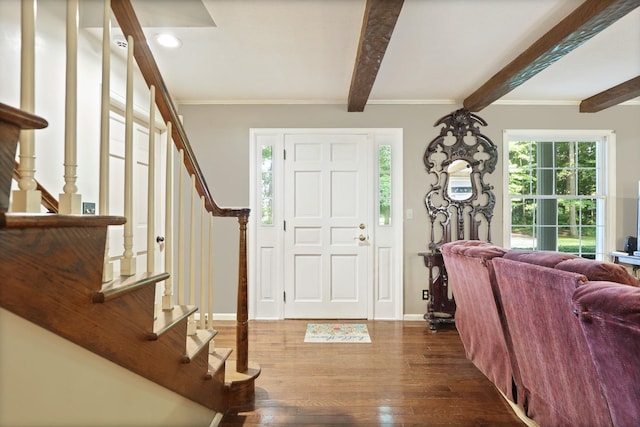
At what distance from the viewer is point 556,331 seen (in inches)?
56.7

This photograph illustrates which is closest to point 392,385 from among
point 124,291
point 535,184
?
point 124,291

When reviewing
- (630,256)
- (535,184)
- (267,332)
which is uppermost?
(535,184)

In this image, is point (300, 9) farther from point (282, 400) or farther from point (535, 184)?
point (535, 184)

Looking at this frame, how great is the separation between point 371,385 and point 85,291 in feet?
6.47

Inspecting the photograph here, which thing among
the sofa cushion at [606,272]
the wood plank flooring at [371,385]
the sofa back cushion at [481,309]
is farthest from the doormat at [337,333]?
the sofa cushion at [606,272]

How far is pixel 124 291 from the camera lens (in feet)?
3.21

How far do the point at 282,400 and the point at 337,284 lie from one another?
1.80 meters

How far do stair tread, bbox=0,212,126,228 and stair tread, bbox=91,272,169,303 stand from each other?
0.18m

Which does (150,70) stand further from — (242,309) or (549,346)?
(549,346)

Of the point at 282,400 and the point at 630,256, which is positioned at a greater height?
the point at 630,256

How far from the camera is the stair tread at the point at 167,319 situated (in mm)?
1154

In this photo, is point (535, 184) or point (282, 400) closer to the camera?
point (282, 400)

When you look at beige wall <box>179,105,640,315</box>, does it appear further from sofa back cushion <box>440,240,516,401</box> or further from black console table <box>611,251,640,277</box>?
sofa back cushion <box>440,240,516,401</box>

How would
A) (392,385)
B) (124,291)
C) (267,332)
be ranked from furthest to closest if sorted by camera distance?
(267,332)
(392,385)
(124,291)
